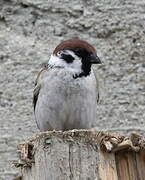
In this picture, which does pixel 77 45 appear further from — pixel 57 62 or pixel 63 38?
pixel 63 38

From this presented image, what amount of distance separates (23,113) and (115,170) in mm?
1716

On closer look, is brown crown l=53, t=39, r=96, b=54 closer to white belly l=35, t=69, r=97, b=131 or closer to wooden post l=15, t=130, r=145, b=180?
white belly l=35, t=69, r=97, b=131

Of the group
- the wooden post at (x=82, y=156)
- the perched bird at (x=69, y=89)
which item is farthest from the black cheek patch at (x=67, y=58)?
the wooden post at (x=82, y=156)

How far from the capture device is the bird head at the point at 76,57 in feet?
10.6

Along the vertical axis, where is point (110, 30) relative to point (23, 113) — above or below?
above

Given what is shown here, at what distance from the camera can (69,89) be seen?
10.7 feet

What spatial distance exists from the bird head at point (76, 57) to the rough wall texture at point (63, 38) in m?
0.83

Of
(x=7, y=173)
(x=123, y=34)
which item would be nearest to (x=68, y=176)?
(x=7, y=173)

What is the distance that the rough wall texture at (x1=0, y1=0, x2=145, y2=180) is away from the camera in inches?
161

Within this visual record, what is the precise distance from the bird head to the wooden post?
0.75 metres

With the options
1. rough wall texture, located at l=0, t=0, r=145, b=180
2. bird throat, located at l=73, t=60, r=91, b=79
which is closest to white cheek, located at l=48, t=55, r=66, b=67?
bird throat, located at l=73, t=60, r=91, b=79

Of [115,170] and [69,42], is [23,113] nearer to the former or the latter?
[69,42]

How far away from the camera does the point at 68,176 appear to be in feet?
7.69

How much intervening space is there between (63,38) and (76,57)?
0.97 meters
